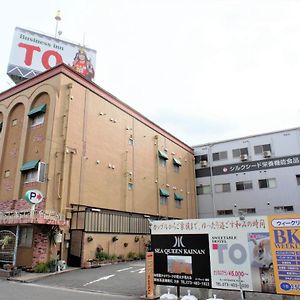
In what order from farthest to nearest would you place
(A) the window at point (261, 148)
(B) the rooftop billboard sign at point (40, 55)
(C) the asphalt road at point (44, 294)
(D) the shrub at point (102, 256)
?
1. (A) the window at point (261, 148)
2. (B) the rooftop billboard sign at point (40, 55)
3. (D) the shrub at point (102, 256)
4. (C) the asphalt road at point (44, 294)

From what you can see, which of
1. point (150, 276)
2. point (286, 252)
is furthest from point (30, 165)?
point (286, 252)

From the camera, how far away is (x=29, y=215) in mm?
15148

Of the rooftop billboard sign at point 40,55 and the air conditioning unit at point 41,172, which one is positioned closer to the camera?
the air conditioning unit at point 41,172

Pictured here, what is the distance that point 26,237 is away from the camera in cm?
1662

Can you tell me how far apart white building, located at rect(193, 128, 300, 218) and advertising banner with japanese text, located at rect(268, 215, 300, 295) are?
75.5 feet

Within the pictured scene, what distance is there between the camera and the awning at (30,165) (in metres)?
17.8

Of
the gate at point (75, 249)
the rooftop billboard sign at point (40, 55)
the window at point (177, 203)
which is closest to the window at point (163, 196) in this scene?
the window at point (177, 203)

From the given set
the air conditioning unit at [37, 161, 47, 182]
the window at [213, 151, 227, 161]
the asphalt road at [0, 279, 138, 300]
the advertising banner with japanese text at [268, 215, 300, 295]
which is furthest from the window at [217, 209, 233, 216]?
the advertising banner with japanese text at [268, 215, 300, 295]

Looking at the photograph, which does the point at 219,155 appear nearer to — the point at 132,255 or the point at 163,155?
the point at 163,155

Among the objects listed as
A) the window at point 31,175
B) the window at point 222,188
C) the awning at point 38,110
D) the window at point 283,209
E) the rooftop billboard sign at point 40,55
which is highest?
the rooftop billboard sign at point 40,55

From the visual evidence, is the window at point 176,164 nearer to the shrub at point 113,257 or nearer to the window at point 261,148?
the window at point 261,148

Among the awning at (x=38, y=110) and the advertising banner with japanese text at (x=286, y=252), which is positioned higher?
the awning at (x=38, y=110)

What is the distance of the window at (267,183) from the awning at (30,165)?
22.0 m

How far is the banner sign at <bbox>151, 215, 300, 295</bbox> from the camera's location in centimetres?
741
